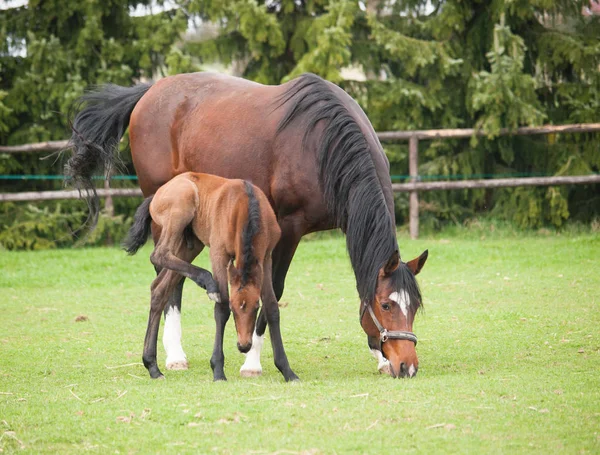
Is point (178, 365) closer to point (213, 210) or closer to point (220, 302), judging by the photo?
point (220, 302)

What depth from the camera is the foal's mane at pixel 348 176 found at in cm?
568

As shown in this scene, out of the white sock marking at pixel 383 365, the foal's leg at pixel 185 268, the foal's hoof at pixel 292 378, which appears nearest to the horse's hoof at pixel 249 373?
the foal's hoof at pixel 292 378

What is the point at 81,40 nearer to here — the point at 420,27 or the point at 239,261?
the point at 420,27

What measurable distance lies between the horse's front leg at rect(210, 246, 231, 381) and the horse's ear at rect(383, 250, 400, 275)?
1.05 m

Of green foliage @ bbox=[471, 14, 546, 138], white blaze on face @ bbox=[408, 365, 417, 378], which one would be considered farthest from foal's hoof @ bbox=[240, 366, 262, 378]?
green foliage @ bbox=[471, 14, 546, 138]

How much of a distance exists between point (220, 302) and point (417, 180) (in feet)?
26.4

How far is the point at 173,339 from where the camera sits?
658cm

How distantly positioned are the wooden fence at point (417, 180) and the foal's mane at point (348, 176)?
625cm

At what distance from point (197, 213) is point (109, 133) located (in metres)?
2.21

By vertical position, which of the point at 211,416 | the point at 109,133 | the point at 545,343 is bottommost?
the point at 545,343

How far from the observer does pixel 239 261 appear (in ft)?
17.6

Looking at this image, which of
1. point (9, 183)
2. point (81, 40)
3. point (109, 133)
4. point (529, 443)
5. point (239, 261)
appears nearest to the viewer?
point (529, 443)

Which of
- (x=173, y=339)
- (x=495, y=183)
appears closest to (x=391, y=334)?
(x=173, y=339)

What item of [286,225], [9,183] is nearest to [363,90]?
[9,183]
